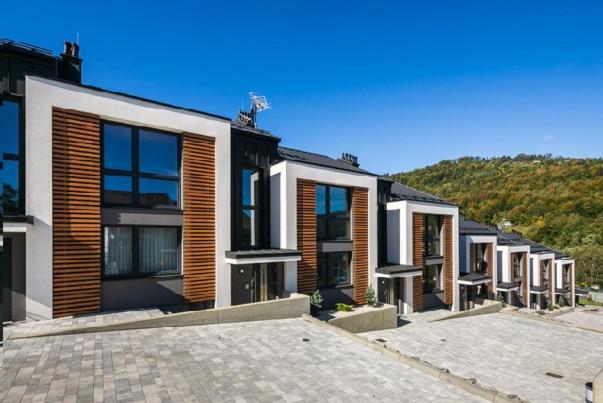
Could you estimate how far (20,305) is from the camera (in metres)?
9.36

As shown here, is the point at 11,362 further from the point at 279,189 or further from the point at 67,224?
the point at 279,189

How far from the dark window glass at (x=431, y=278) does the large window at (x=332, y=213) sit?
22.8 ft

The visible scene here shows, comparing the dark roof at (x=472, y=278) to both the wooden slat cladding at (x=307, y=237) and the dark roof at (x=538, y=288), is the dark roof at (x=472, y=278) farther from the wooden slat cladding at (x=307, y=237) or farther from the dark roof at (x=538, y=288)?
the wooden slat cladding at (x=307, y=237)

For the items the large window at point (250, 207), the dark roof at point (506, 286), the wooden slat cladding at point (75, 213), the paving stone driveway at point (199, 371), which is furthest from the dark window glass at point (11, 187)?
the dark roof at point (506, 286)

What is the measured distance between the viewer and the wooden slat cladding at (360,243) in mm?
16797

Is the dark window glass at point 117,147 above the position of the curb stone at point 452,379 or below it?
above

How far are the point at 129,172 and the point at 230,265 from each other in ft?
15.4

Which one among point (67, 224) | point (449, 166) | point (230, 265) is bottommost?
point (230, 265)

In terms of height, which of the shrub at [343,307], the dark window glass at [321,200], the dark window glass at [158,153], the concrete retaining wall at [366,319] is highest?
the dark window glass at [158,153]

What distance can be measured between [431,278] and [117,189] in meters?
17.6

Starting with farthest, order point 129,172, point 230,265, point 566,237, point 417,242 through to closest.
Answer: point 566,237 → point 417,242 → point 230,265 → point 129,172

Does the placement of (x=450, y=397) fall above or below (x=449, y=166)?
below

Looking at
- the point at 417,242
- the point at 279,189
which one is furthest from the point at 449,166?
the point at 279,189

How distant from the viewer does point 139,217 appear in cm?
1120
